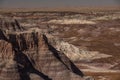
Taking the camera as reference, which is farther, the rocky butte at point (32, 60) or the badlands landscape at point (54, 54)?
the badlands landscape at point (54, 54)

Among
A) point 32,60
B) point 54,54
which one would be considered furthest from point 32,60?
point 54,54

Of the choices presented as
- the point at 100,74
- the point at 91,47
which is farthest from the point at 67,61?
the point at 91,47

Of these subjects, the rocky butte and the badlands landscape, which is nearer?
the rocky butte

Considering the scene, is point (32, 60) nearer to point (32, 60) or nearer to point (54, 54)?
point (32, 60)

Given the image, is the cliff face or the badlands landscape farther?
the badlands landscape

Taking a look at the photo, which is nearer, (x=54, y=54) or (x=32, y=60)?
(x=54, y=54)

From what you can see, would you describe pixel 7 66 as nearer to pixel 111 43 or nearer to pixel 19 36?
pixel 19 36

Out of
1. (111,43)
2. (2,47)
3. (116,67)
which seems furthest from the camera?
(111,43)
